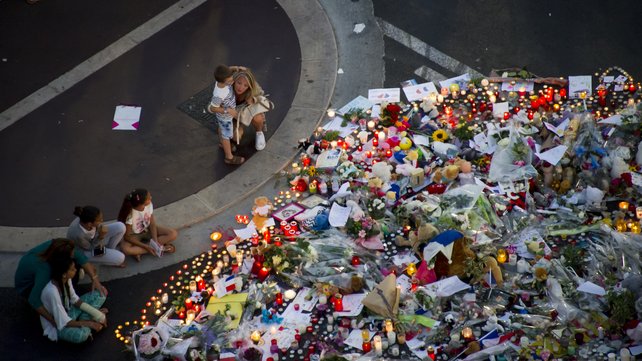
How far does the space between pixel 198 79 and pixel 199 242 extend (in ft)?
10.1

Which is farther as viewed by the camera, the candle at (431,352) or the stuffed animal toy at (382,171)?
the stuffed animal toy at (382,171)

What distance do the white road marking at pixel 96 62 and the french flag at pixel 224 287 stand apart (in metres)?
4.24

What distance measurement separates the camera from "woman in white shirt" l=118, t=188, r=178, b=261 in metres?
8.73

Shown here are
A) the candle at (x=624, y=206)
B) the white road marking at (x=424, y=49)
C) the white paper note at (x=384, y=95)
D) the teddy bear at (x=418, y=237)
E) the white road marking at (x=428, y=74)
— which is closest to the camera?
the teddy bear at (x=418, y=237)

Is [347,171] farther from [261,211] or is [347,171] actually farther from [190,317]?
[190,317]

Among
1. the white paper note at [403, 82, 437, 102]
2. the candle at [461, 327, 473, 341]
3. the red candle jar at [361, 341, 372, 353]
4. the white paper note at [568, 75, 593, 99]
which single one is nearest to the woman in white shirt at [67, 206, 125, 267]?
the red candle jar at [361, 341, 372, 353]

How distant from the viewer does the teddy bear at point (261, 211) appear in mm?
9398

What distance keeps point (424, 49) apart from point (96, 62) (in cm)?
488

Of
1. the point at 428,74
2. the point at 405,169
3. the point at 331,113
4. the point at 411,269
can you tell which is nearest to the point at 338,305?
the point at 411,269

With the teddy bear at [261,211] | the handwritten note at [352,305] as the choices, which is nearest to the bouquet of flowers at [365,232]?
the handwritten note at [352,305]

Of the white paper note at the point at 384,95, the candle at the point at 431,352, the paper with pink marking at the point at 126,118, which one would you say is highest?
the white paper note at the point at 384,95

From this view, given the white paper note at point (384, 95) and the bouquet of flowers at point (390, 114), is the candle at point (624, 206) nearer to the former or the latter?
the bouquet of flowers at point (390, 114)

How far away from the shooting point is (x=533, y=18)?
1209 cm

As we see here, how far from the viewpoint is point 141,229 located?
29.4 ft
